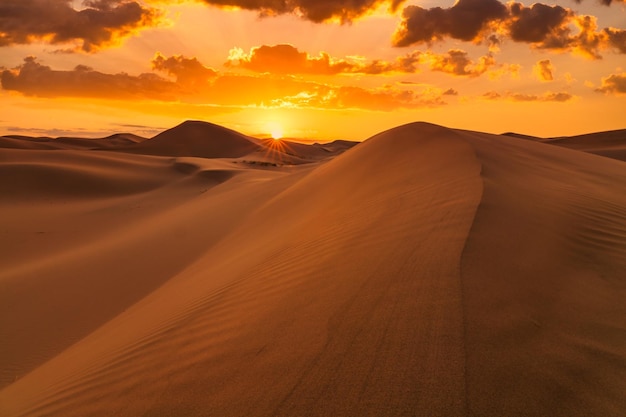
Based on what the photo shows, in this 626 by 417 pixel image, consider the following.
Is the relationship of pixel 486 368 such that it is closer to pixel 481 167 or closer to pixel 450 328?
pixel 450 328

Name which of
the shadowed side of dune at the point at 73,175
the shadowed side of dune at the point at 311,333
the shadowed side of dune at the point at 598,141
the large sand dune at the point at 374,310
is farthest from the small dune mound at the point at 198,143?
the shadowed side of dune at the point at 311,333

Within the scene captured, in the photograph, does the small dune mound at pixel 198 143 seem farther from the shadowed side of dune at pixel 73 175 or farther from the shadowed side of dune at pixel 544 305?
the shadowed side of dune at pixel 544 305

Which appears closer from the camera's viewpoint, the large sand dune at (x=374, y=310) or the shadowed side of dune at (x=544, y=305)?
the shadowed side of dune at (x=544, y=305)

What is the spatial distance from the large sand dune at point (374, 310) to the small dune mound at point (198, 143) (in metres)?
60.4

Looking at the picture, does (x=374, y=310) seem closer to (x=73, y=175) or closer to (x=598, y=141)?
(x=73, y=175)

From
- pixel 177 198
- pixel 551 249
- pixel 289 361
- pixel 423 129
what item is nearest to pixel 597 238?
pixel 551 249

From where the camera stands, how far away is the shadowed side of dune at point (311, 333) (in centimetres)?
218

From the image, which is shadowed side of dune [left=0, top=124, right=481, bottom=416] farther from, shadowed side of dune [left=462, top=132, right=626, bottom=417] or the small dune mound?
the small dune mound

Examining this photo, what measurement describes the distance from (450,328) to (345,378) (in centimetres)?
68

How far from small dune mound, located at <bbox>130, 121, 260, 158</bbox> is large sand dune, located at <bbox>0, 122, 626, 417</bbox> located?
198ft

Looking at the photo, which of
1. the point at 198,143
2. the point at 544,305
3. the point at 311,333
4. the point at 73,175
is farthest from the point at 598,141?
the point at 198,143

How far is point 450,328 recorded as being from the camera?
2.39 m

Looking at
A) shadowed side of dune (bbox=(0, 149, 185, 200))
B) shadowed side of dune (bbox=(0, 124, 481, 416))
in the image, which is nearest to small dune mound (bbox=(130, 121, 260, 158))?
shadowed side of dune (bbox=(0, 149, 185, 200))

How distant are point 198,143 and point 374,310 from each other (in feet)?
243
